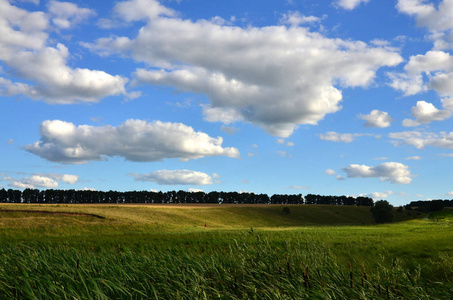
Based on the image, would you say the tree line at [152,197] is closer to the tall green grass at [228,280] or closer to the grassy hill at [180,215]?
the grassy hill at [180,215]

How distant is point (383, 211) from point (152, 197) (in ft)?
310

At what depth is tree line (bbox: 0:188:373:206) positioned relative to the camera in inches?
5423

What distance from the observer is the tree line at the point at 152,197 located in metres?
138

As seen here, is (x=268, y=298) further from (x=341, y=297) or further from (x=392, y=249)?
(x=392, y=249)

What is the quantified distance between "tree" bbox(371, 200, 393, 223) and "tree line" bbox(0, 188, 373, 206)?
75.3 m

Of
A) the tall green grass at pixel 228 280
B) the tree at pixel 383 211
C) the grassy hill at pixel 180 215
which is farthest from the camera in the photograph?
the tree at pixel 383 211

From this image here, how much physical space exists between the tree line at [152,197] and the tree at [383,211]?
75.3 m

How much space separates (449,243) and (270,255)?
2479cm

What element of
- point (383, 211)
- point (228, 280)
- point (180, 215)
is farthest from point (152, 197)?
point (228, 280)

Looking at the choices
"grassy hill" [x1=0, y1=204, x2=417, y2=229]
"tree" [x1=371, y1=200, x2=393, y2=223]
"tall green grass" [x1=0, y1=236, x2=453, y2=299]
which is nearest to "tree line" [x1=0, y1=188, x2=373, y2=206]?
"grassy hill" [x1=0, y1=204, x2=417, y2=229]

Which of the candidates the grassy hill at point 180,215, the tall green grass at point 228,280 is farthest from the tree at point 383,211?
the tall green grass at point 228,280

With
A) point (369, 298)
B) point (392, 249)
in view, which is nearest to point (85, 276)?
point (369, 298)

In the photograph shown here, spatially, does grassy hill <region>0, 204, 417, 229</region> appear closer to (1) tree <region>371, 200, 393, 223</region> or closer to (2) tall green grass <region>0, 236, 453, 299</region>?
(1) tree <region>371, 200, 393, 223</region>

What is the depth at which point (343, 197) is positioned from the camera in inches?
6737
